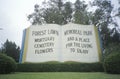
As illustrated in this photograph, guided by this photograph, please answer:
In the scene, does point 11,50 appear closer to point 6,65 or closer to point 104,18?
point 104,18

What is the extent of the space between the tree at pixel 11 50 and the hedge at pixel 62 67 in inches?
705

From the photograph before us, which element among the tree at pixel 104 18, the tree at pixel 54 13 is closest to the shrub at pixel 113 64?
the tree at pixel 104 18

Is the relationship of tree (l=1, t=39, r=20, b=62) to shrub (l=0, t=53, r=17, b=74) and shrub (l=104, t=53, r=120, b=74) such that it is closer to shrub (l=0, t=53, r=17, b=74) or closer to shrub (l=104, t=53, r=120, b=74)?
shrub (l=0, t=53, r=17, b=74)

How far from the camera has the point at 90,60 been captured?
2055cm

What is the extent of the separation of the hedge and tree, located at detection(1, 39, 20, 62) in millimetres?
17901

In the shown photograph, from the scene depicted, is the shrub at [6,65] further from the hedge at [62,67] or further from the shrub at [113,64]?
the shrub at [113,64]

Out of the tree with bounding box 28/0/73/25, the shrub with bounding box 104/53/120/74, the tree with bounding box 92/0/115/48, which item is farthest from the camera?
the tree with bounding box 28/0/73/25

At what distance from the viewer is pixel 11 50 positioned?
36688 mm

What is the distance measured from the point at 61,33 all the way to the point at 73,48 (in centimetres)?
239

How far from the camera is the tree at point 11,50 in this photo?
36.3 metres

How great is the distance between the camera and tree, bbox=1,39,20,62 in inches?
1427

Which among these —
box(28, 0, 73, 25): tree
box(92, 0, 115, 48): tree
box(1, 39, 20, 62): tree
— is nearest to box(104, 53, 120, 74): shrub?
box(92, 0, 115, 48): tree

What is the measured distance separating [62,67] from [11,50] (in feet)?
Result: 66.4

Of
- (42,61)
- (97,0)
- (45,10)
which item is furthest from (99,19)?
(42,61)
